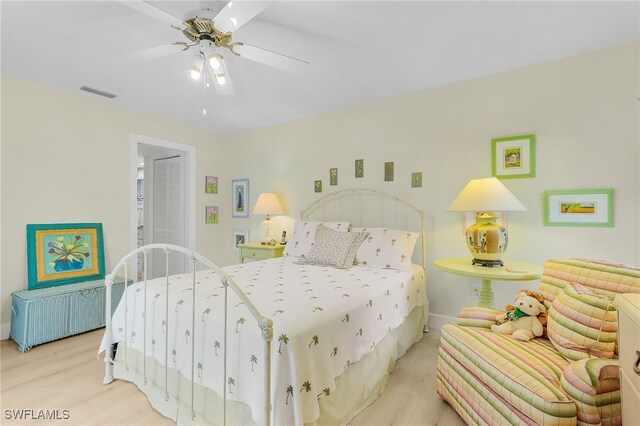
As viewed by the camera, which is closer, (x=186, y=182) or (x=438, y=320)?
(x=438, y=320)

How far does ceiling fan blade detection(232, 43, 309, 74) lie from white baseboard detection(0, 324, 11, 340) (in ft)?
10.7

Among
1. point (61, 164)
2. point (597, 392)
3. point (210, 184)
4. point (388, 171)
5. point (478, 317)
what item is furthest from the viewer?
point (210, 184)

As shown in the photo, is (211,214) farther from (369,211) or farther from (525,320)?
(525,320)

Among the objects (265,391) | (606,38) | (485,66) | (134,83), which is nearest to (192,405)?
(265,391)

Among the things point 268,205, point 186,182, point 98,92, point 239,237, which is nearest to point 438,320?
point 268,205

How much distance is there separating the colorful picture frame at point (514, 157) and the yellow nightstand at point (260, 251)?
8.05 feet

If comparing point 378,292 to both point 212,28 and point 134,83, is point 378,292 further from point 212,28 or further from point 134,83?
point 134,83

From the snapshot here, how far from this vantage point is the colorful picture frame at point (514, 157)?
258cm

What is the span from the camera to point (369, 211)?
346 cm

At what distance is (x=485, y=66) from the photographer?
2.62 m

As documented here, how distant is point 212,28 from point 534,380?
2.38 m

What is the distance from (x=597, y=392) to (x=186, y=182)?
460 cm

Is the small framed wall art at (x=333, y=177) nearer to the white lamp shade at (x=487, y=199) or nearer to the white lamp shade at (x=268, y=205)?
the white lamp shade at (x=268, y=205)

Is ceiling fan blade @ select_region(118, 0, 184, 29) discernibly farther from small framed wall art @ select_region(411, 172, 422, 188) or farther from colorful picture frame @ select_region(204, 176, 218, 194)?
colorful picture frame @ select_region(204, 176, 218, 194)
